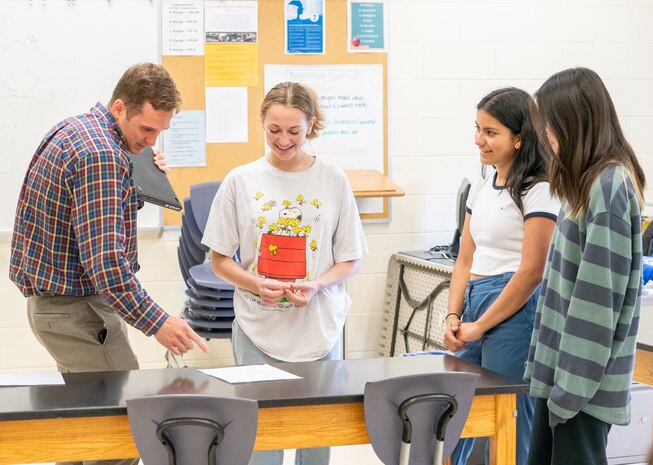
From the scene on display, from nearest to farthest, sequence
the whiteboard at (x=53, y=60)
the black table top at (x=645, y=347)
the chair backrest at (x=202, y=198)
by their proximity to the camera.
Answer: the black table top at (x=645, y=347) < the chair backrest at (x=202, y=198) < the whiteboard at (x=53, y=60)

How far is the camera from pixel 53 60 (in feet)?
13.7

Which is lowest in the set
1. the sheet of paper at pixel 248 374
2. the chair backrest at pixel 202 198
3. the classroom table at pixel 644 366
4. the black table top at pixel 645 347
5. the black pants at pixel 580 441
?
the classroom table at pixel 644 366

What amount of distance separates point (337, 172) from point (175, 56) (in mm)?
2043

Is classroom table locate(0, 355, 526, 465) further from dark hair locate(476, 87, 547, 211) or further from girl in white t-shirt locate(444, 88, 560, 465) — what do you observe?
dark hair locate(476, 87, 547, 211)

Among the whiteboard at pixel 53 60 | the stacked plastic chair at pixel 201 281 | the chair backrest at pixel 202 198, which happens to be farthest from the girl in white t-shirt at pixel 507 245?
the whiteboard at pixel 53 60

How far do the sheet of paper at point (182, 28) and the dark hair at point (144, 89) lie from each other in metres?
1.99

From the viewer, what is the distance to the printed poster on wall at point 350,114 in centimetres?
447

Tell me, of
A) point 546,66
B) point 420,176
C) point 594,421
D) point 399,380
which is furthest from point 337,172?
point 546,66

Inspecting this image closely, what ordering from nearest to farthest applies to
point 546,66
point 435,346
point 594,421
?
1. point 594,421
2. point 435,346
3. point 546,66

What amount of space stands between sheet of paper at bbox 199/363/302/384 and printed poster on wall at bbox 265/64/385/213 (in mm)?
2368

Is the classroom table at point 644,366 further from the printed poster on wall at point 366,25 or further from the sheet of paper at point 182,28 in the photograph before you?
the sheet of paper at point 182,28

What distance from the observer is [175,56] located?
14.0 feet

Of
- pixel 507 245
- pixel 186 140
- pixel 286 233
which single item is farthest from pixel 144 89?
pixel 186 140

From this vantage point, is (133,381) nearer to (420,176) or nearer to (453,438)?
(453,438)
